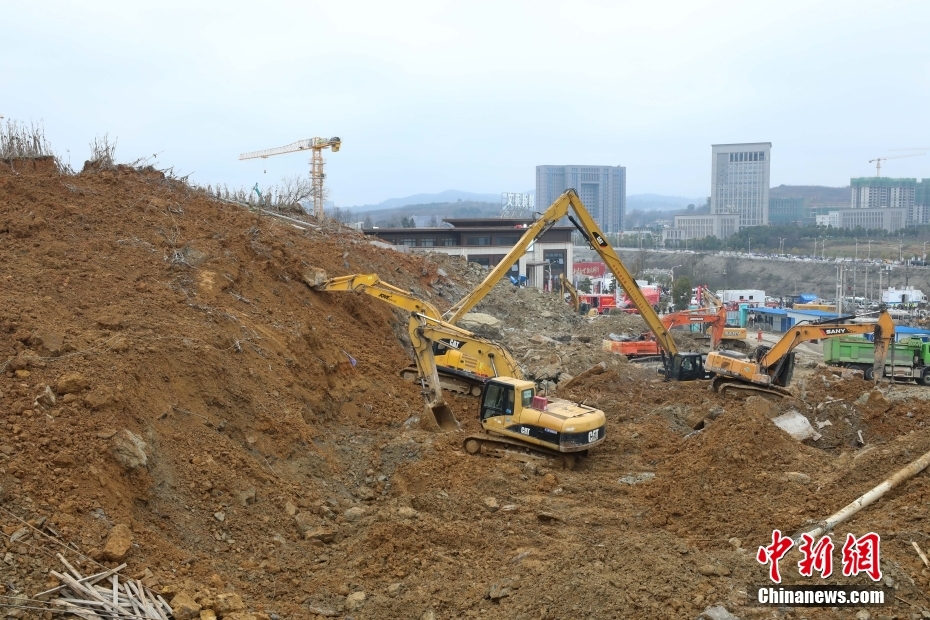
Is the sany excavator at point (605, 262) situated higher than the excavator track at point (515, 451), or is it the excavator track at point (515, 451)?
the sany excavator at point (605, 262)

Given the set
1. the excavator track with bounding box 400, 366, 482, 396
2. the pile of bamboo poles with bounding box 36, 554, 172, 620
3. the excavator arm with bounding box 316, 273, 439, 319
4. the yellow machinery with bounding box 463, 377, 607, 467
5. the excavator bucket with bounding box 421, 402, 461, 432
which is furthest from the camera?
the excavator track with bounding box 400, 366, 482, 396

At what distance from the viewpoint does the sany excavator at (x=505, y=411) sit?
13367 millimetres

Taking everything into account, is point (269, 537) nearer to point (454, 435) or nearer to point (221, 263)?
point (454, 435)

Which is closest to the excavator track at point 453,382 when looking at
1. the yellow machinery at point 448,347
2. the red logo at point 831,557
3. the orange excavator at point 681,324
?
the yellow machinery at point 448,347

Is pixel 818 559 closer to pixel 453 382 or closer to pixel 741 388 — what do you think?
pixel 453 382

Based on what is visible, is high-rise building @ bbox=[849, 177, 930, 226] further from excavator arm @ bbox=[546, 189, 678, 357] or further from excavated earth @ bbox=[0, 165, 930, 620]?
excavated earth @ bbox=[0, 165, 930, 620]

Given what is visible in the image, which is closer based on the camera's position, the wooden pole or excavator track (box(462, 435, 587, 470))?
the wooden pole

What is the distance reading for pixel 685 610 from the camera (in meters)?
7.49

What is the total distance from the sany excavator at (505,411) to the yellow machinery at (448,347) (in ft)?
0.07

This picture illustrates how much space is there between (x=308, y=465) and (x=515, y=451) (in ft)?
12.2

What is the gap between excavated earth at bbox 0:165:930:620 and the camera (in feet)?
27.1

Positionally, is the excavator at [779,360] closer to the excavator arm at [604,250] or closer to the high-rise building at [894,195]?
the excavator arm at [604,250]

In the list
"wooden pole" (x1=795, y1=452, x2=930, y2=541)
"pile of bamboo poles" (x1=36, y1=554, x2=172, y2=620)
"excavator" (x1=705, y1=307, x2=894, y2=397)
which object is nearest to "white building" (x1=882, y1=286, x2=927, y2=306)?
"excavator" (x1=705, y1=307, x2=894, y2=397)

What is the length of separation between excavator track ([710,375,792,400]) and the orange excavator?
21.8 ft
